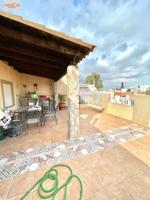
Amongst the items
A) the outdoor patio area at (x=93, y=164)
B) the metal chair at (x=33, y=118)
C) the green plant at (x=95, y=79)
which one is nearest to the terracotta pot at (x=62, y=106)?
the metal chair at (x=33, y=118)

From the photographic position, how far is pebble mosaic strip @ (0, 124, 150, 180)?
2.19 m

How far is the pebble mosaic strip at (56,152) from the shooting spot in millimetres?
2191

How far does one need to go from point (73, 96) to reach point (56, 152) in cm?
158

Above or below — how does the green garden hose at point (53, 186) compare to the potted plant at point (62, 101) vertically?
below

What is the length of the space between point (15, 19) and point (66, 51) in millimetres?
1231

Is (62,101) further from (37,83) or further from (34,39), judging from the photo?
(34,39)

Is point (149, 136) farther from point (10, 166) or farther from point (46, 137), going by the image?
point (10, 166)

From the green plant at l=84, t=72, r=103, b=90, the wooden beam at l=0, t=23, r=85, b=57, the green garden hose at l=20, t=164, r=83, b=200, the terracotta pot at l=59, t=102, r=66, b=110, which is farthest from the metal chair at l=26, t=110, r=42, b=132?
the green plant at l=84, t=72, r=103, b=90

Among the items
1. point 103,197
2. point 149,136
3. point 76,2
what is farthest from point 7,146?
point 76,2

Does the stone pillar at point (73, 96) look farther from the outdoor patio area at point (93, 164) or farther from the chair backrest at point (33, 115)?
the chair backrest at point (33, 115)

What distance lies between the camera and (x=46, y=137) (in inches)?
141

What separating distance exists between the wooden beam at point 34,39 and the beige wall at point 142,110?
3.34 meters

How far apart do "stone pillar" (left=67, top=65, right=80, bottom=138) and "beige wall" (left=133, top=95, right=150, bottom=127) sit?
3.05 metres

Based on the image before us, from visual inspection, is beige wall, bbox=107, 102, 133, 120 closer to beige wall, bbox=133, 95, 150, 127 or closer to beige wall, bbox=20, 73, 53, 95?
beige wall, bbox=133, 95, 150, 127
